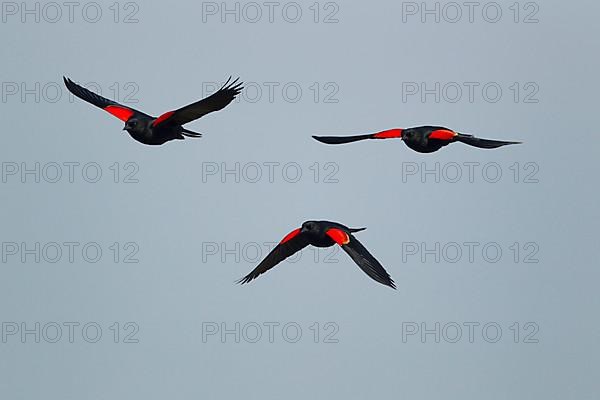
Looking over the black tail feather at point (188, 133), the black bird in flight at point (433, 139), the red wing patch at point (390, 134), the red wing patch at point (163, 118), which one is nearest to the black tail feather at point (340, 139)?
the red wing patch at point (390, 134)

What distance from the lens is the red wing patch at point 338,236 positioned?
4.43 m

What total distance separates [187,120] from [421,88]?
3202 millimetres

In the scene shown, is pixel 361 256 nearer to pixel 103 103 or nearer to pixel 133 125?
pixel 133 125

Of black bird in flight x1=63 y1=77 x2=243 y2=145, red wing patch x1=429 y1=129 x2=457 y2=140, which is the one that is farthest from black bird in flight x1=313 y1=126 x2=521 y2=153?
black bird in flight x1=63 y1=77 x2=243 y2=145

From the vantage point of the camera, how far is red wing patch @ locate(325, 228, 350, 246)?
14.5ft

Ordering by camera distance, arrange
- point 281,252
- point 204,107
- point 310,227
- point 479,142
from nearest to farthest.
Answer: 1. point 204,107
2. point 479,142
3. point 310,227
4. point 281,252

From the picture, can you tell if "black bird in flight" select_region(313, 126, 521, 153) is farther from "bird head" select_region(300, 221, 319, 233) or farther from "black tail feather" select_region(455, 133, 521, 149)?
"bird head" select_region(300, 221, 319, 233)

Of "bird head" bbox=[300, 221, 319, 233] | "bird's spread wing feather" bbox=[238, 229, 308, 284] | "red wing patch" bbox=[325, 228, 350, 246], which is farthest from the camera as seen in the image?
"bird's spread wing feather" bbox=[238, 229, 308, 284]

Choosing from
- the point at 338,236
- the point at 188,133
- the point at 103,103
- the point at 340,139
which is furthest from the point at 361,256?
the point at 103,103

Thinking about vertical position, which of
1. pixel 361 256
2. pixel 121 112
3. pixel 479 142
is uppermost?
pixel 121 112

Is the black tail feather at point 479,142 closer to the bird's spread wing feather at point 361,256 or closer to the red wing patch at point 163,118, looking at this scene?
the bird's spread wing feather at point 361,256

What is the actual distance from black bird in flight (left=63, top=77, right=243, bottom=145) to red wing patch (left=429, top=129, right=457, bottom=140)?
91 centimetres

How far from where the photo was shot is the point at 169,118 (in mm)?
4203

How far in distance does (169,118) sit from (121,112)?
422mm
